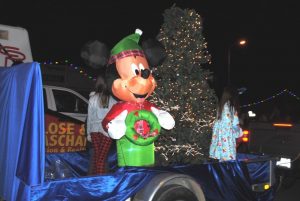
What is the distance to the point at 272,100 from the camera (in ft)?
35.3

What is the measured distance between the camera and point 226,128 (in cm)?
536

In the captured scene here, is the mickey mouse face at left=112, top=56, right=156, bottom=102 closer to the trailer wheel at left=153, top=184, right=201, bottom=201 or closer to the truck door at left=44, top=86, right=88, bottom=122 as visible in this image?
the trailer wheel at left=153, top=184, right=201, bottom=201

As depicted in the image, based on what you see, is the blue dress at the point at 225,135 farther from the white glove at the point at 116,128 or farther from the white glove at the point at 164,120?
the white glove at the point at 116,128

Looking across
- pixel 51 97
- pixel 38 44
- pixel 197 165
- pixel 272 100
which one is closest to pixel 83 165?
pixel 197 165

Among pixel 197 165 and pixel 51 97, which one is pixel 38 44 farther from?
pixel 197 165

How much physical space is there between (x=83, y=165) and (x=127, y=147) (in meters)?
1.05

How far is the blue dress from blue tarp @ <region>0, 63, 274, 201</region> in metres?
0.91

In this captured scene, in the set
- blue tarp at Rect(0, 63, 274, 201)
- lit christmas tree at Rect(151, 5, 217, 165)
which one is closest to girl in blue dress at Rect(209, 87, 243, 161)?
lit christmas tree at Rect(151, 5, 217, 165)

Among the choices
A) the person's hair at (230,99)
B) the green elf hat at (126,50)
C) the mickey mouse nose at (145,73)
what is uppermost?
the green elf hat at (126,50)

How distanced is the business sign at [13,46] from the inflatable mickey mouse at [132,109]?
3.18 meters

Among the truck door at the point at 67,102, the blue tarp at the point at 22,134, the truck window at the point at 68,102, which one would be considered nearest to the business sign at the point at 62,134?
the truck door at the point at 67,102

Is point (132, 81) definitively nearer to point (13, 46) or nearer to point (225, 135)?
point (225, 135)

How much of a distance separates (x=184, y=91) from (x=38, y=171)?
2.87 meters

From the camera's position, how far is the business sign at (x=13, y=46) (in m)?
7.08
